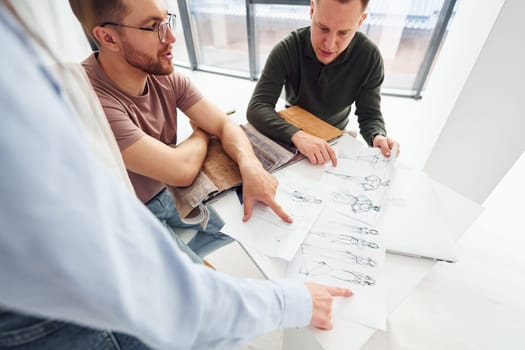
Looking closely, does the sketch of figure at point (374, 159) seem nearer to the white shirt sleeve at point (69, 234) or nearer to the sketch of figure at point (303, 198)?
the sketch of figure at point (303, 198)

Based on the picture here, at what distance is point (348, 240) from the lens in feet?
1.83

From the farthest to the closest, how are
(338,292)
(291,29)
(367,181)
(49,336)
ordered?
(291,29) → (367,181) → (338,292) → (49,336)

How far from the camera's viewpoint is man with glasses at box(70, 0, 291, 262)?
0.68 meters

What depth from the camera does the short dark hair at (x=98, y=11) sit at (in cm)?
73

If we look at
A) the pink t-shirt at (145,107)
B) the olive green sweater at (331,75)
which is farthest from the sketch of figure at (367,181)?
the pink t-shirt at (145,107)

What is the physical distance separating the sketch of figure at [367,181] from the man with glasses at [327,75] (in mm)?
163

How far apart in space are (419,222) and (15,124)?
76 cm

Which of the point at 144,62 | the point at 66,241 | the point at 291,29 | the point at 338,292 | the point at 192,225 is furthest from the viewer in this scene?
the point at 291,29

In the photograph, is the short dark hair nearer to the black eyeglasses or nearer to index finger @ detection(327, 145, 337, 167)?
the black eyeglasses

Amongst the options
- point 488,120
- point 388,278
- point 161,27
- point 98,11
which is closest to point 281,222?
point 388,278

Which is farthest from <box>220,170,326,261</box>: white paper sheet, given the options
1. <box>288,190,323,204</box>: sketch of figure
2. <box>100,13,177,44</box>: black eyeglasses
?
<box>100,13,177,44</box>: black eyeglasses

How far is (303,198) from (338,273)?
207 millimetres

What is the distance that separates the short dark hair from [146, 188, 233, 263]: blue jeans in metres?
0.59

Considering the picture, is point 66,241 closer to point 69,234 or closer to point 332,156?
point 69,234
